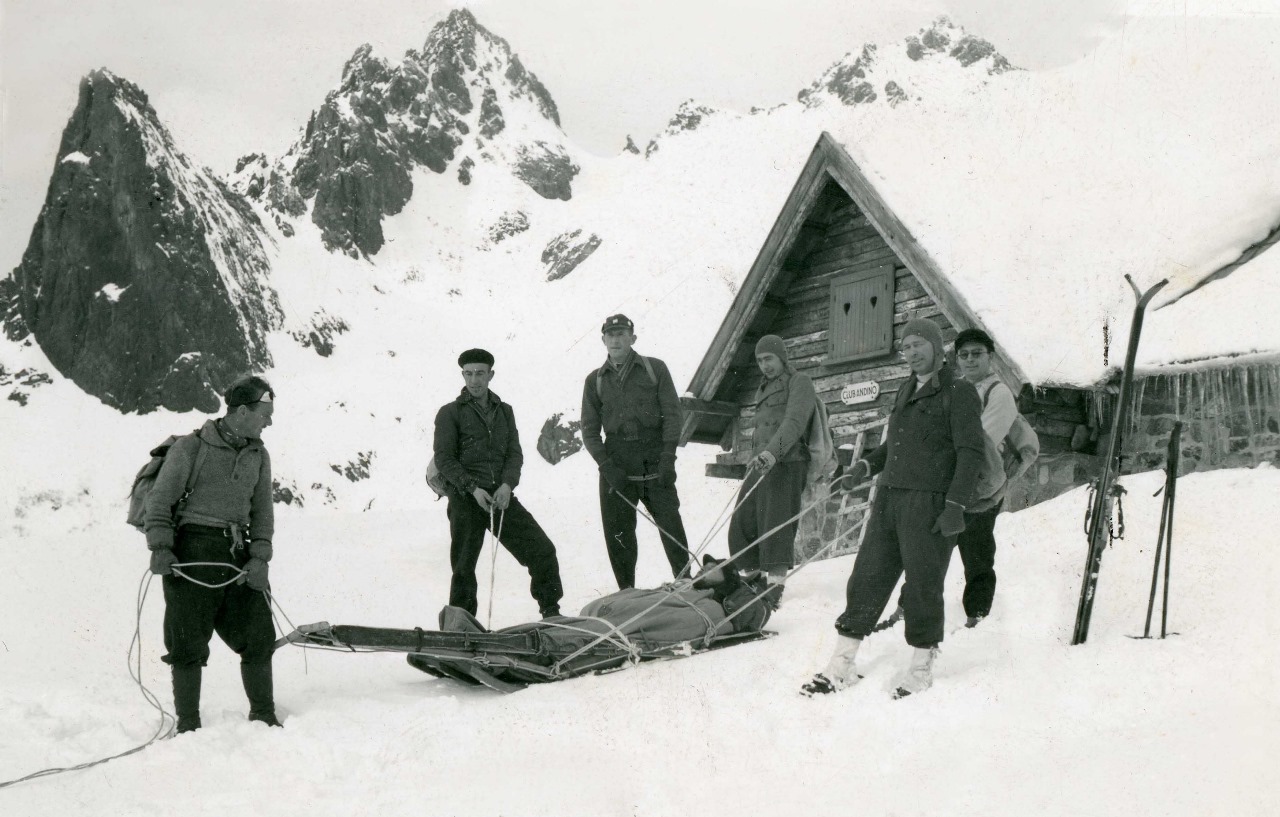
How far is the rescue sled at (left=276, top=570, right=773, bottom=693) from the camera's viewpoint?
5192mm

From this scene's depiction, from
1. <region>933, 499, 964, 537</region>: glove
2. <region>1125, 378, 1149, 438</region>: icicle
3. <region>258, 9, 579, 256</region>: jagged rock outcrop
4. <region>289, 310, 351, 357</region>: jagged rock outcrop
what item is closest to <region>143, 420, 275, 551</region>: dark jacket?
<region>933, 499, 964, 537</region>: glove

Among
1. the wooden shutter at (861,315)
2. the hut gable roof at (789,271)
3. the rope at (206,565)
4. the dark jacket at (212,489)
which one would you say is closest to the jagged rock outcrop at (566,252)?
the hut gable roof at (789,271)

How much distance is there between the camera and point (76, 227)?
38.6 metres

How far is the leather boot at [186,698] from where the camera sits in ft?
15.8

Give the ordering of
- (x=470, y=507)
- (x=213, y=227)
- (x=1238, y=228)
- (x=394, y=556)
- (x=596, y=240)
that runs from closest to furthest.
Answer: (x=470, y=507) → (x=1238, y=228) → (x=394, y=556) → (x=213, y=227) → (x=596, y=240)

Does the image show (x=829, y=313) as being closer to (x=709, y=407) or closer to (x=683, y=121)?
(x=709, y=407)

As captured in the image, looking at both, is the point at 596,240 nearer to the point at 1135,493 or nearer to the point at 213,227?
the point at 213,227

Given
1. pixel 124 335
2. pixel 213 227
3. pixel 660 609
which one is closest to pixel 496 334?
pixel 213 227

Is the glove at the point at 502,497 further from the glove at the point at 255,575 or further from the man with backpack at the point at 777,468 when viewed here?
the glove at the point at 255,575

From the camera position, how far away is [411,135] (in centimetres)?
7381

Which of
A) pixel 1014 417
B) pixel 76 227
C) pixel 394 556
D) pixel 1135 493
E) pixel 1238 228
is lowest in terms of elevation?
pixel 394 556

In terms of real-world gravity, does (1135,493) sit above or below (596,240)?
below

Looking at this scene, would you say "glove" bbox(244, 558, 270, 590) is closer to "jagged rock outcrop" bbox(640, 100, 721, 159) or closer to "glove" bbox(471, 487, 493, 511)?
"glove" bbox(471, 487, 493, 511)

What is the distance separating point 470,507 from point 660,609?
59.8 inches
